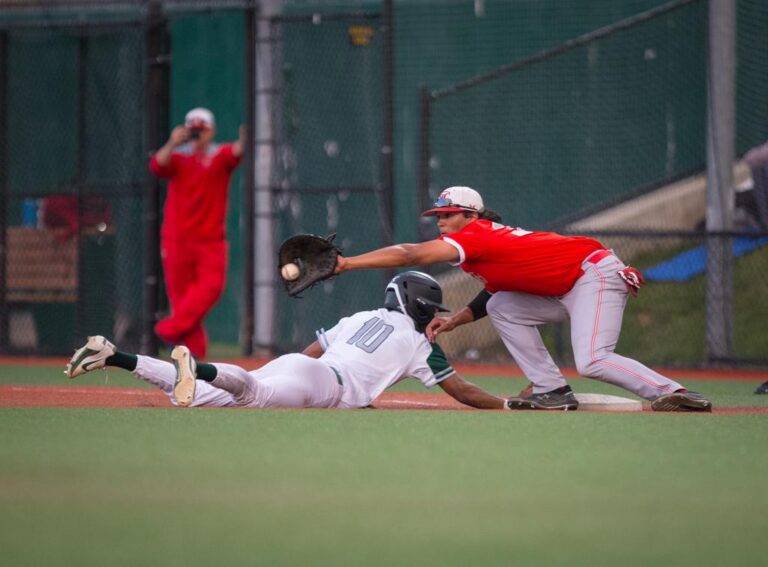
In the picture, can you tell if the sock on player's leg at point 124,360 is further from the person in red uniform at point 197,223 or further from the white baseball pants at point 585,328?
the person in red uniform at point 197,223

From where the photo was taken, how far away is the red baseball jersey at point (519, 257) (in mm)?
9312

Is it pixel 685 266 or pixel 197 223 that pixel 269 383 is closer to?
pixel 197 223

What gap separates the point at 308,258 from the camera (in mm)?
8656

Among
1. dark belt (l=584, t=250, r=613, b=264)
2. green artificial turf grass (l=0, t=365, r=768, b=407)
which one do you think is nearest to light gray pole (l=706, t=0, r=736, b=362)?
green artificial turf grass (l=0, t=365, r=768, b=407)

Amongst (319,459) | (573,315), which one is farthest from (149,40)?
(319,459)

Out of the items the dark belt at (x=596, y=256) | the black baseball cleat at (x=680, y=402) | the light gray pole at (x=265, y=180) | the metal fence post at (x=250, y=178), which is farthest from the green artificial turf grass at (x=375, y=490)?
the light gray pole at (x=265, y=180)

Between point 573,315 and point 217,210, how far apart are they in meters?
6.64

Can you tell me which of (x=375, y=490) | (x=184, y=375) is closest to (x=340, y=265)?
(x=184, y=375)

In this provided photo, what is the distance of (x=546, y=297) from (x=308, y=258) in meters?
2.08

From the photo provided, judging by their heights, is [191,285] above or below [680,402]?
above

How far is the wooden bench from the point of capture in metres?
17.5

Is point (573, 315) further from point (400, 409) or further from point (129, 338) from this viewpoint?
point (129, 338)

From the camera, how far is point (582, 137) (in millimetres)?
18250

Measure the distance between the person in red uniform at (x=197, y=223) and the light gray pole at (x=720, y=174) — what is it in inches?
198
